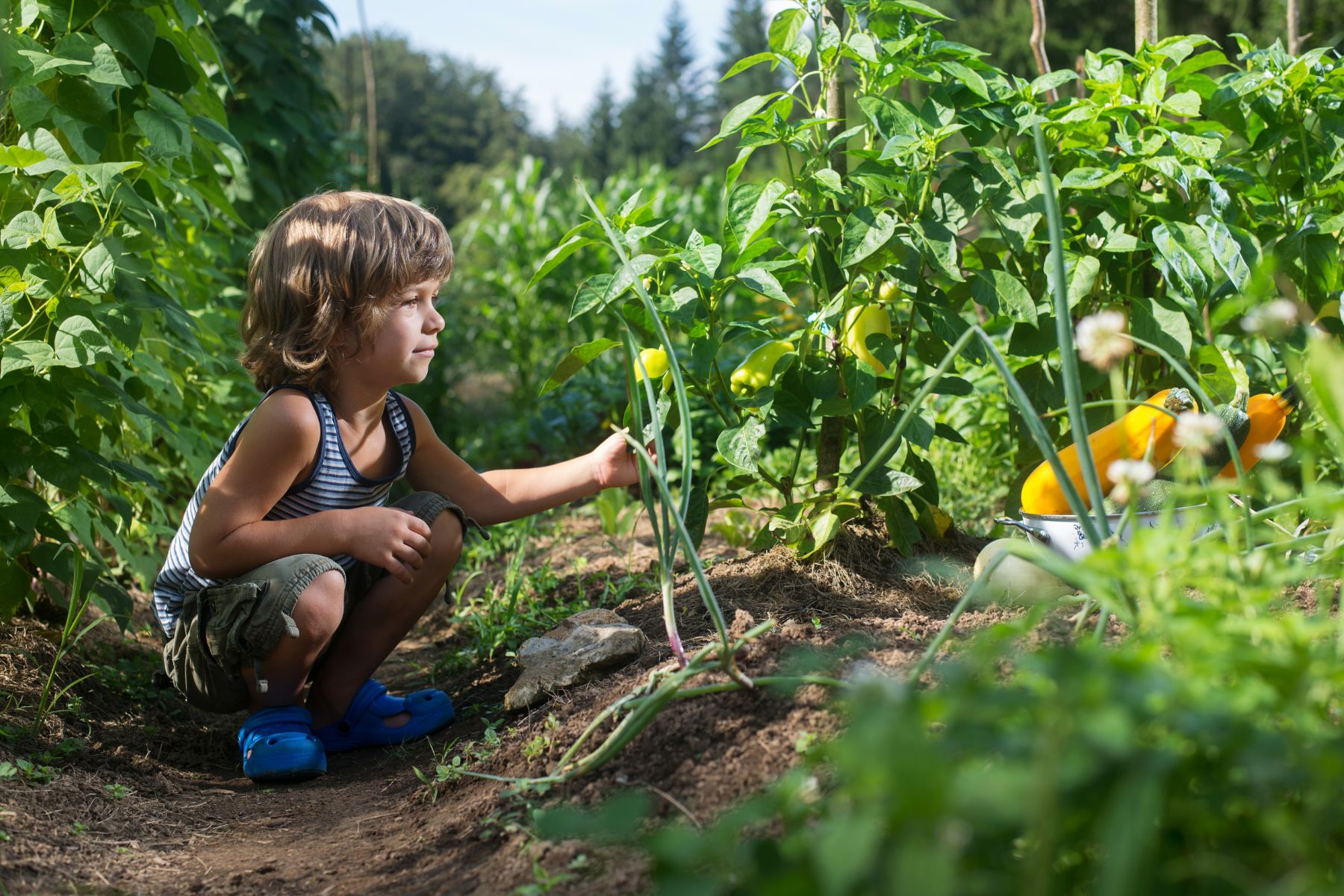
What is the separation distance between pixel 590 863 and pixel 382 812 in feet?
2.01

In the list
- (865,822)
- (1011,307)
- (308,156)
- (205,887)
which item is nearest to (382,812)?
(205,887)

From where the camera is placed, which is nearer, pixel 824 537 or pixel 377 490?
pixel 824 537

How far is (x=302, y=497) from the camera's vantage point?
193 centimetres

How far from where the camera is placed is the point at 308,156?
15.1 ft

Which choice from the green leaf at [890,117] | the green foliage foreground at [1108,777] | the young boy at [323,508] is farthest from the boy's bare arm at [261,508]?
the green foliage foreground at [1108,777]

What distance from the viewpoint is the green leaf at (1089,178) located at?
1679 millimetres

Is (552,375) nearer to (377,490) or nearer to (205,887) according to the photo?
(377,490)

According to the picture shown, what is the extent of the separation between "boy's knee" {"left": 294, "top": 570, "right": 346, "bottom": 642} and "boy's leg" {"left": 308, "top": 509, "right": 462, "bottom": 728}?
0.17m

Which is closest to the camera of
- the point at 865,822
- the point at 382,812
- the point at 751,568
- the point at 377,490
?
the point at 865,822

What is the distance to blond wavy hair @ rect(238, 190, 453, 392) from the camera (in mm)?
1931

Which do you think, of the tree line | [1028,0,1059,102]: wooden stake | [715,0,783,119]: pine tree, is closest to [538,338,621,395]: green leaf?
[1028,0,1059,102]: wooden stake

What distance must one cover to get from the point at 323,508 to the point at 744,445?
0.85m

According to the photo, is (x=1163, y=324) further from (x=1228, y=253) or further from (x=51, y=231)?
(x=51, y=231)

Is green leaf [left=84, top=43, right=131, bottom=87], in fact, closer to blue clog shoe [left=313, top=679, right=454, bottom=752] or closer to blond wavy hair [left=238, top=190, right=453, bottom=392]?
blond wavy hair [left=238, top=190, right=453, bottom=392]
